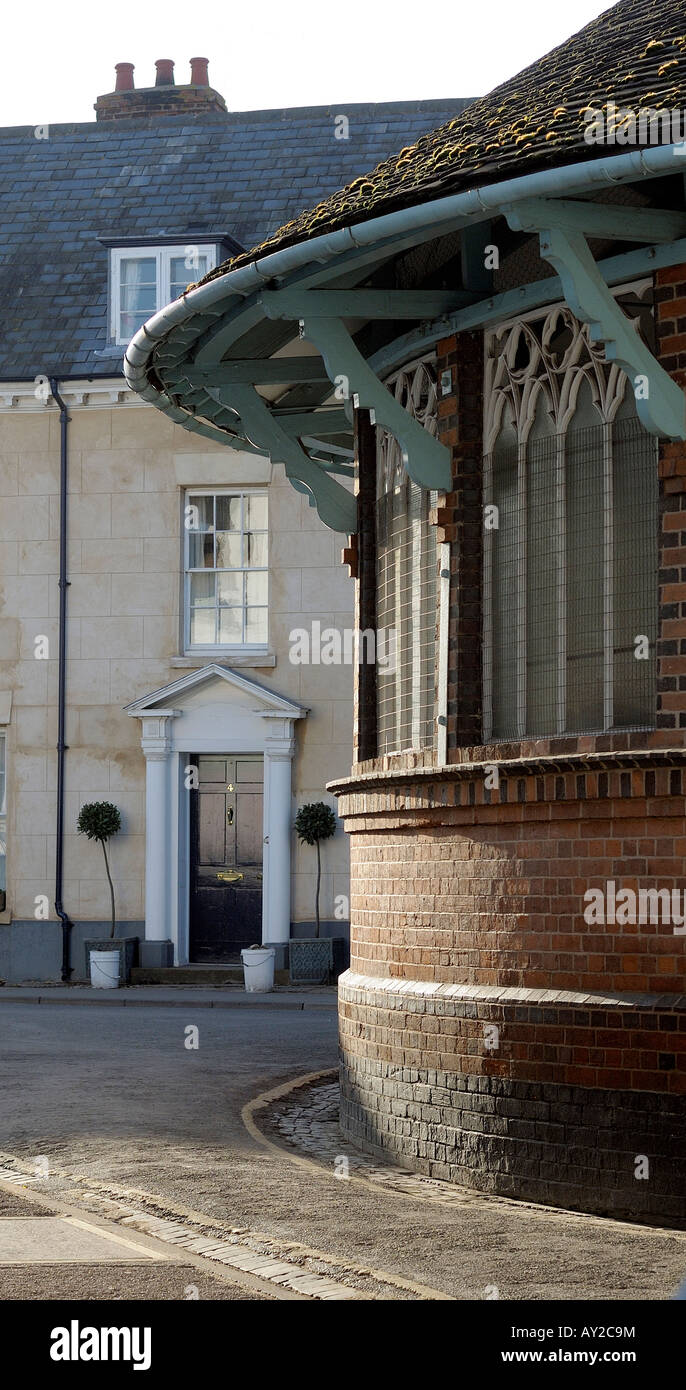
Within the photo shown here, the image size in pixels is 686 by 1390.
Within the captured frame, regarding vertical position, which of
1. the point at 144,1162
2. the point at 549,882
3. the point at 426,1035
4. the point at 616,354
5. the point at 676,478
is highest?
the point at 616,354

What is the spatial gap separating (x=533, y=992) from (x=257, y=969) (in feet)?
45.7

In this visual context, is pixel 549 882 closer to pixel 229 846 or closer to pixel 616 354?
pixel 616 354

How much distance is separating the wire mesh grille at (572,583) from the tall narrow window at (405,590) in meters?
0.64

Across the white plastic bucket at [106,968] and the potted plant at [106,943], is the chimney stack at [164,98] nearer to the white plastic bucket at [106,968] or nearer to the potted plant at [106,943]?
the potted plant at [106,943]

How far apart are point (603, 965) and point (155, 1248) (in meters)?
2.42

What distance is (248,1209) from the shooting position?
7.83 m

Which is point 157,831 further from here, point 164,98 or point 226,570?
point 164,98

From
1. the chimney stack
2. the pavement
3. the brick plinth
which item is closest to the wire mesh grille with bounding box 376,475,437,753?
the brick plinth

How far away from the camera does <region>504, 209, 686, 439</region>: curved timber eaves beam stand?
7898 mm

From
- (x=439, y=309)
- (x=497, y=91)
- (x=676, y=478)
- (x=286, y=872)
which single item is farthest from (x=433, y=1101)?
(x=286, y=872)

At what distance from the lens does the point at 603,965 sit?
8234mm

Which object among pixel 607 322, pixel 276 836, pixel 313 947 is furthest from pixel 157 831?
pixel 607 322
